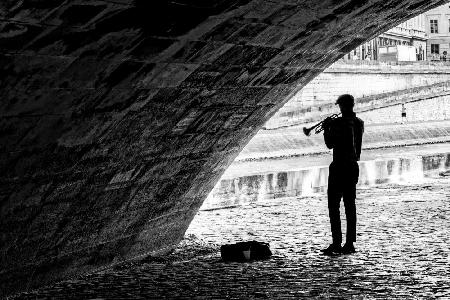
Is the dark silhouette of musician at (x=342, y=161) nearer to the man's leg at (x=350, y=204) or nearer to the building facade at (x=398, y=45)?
the man's leg at (x=350, y=204)

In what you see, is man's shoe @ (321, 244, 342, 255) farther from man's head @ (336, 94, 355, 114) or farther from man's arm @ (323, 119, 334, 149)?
man's head @ (336, 94, 355, 114)

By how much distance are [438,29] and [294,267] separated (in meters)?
92.0

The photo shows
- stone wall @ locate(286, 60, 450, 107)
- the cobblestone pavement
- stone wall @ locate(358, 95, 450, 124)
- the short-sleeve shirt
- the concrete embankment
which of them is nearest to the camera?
the cobblestone pavement

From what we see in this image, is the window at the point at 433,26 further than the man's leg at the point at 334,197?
Yes

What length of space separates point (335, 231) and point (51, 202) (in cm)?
304

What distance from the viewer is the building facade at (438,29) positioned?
96.1 m

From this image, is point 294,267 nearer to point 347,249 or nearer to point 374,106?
point 347,249

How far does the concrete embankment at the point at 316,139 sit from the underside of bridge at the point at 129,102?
49.5ft

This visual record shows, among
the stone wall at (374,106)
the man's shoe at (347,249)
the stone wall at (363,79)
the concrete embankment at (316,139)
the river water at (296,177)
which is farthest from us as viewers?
the stone wall at (363,79)

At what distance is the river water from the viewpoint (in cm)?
1499

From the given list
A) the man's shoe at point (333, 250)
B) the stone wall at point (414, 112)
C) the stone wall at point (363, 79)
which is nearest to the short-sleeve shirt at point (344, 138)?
the man's shoe at point (333, 250)

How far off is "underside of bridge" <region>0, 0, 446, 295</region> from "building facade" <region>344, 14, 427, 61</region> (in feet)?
161

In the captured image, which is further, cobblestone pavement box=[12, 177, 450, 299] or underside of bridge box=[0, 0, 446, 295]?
cobblestone pavement box=[12, 177, 450, 299]

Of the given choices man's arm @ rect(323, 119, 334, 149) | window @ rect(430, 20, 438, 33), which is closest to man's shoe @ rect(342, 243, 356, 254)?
man's arm @ rect(323, 119, 334, 149)
